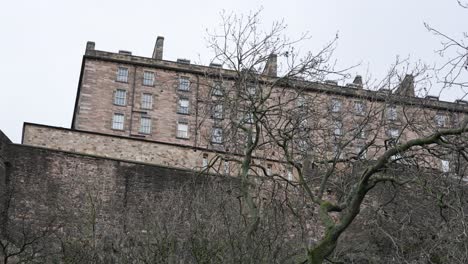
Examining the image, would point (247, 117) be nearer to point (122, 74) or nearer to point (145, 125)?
point (145, 125)

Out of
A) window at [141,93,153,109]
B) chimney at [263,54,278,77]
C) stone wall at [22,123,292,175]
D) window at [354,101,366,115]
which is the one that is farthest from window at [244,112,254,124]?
window at [141,93,153,109]

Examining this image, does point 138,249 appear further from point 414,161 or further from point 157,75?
point 157,75

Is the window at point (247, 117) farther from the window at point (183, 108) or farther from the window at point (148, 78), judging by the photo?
the window at point (148, 78)

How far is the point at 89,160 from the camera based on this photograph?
2027 centimetres

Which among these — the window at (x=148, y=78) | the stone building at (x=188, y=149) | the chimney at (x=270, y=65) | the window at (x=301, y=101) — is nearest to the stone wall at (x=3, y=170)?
the stone building at (x=188, y=149)

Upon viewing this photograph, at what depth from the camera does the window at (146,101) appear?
39.1 m

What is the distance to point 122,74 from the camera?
39.5 metres

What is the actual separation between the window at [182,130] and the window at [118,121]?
2.79 meters

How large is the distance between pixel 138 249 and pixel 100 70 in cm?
2808

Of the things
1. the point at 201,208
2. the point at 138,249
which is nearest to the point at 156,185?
the point at 201,208

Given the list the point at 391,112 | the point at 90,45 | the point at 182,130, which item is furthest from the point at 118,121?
the point at 391,112

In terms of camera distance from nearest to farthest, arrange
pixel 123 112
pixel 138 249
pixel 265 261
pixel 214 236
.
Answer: pixel 265 261 → pixel 214 236 → pixel 138 249 → pixel 123 112

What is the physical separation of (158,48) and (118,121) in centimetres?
603

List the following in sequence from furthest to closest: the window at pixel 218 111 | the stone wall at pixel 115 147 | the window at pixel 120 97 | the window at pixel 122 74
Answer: the window at pixel 122 74, the window at pixel 120 97, the stone wall at pixel 115 147, the window at pixel 218 111
